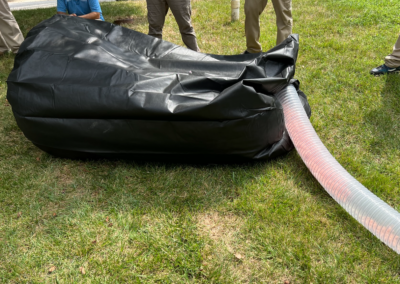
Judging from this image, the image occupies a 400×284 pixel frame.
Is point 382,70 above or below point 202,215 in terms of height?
above

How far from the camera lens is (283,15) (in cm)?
394

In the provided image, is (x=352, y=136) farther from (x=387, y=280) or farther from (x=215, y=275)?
(x=215, y=275)

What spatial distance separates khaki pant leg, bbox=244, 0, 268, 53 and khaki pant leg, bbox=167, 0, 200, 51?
2.27 feet

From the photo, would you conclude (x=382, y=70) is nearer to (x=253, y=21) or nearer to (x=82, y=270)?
(x=253, y=21)

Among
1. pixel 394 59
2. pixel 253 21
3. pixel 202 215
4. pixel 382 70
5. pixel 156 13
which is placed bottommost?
pixel 202 215

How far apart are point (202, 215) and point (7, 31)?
4.36 metres

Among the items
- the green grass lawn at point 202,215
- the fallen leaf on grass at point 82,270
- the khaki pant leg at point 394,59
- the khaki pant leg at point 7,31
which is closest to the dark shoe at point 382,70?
the khaki pant leg at point 394,59

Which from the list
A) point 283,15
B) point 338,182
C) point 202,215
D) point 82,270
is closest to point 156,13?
point 283,15

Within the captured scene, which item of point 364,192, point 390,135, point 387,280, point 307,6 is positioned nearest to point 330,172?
point 364,192

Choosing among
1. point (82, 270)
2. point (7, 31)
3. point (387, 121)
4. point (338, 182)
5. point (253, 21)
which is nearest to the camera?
point (82, 270)

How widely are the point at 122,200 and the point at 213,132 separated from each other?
79 centimetres

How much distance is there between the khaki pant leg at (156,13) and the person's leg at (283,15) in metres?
1.33

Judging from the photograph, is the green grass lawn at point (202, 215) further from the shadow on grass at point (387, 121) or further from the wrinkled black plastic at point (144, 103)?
the wrinkled black plastic at point (144, 103)

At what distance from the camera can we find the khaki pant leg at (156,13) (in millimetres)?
3948
